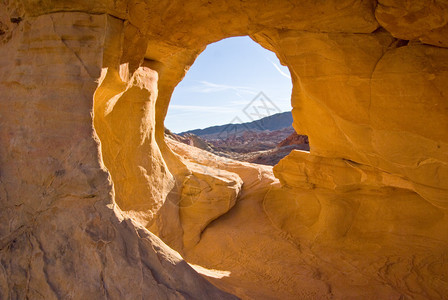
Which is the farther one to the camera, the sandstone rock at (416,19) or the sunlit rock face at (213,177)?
the sandstone rock at (416,19)

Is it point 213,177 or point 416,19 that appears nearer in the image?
point 416,19

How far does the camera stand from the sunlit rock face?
2166 mm

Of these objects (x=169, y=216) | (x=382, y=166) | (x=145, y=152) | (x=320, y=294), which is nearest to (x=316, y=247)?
(x=320, y=294)

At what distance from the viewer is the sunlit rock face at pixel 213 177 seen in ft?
7.11

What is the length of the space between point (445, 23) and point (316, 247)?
342cm

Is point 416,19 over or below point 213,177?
over

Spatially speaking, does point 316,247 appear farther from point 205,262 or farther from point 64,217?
point 64,217

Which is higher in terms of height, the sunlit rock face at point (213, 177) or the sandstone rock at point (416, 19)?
the sandstone rock at point (416, 19)

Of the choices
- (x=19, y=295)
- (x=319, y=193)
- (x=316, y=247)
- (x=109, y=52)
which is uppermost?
(x=109, y=52)

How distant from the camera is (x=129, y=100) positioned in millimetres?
4398

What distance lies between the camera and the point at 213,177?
5750mm

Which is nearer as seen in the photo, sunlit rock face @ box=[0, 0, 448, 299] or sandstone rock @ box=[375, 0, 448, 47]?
sunlit rock face @ box=[0, 0, 448, 299]

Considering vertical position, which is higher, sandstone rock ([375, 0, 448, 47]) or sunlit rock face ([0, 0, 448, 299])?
sandstone rock ([375, 0, 448, 47])

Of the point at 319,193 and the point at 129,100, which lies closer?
the point at 129,100
